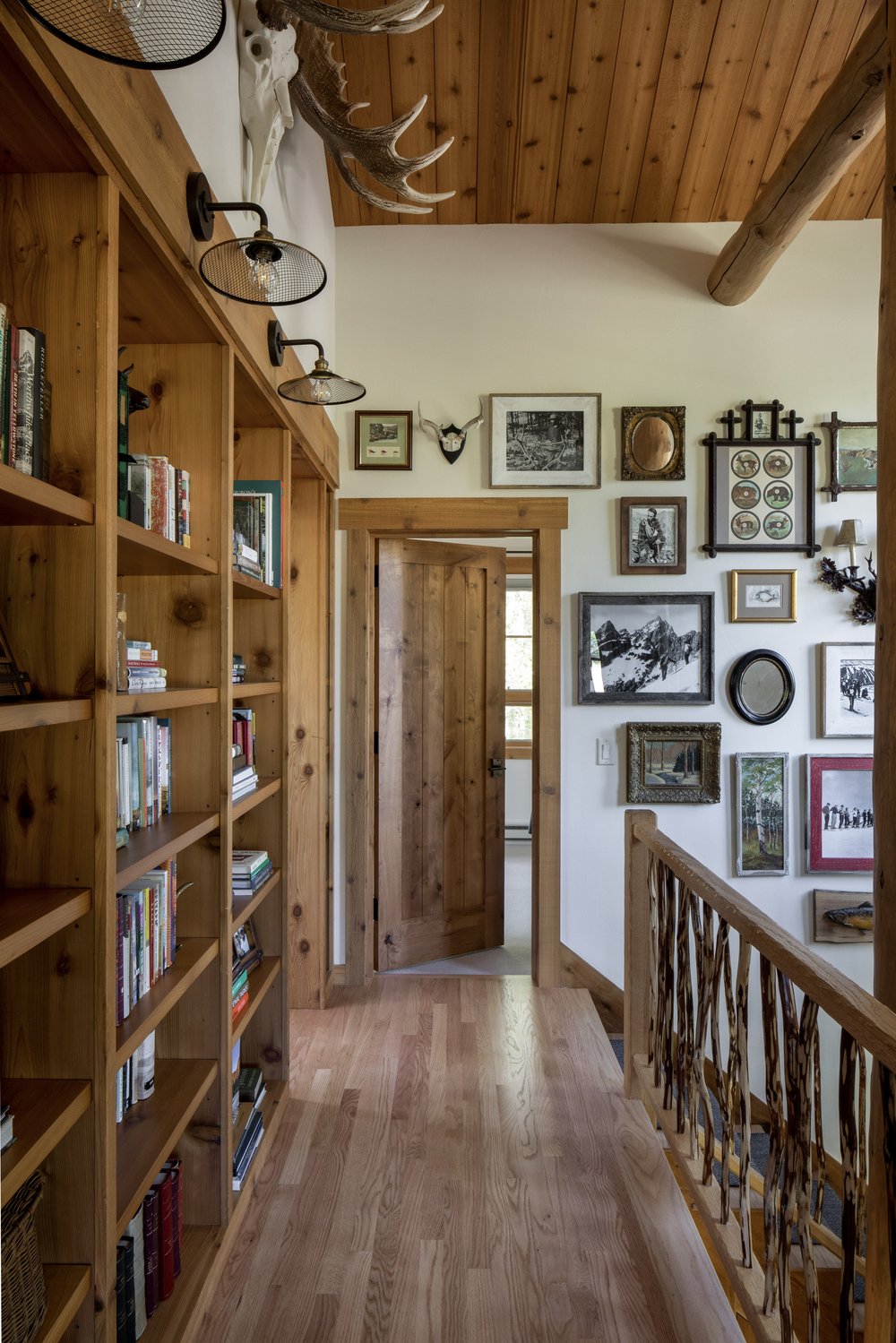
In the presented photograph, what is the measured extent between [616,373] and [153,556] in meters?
2.65

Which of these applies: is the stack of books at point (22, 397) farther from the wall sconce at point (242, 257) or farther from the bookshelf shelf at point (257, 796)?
the bookshelf shelf at point (257, 796)

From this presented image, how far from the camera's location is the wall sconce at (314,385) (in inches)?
87.7

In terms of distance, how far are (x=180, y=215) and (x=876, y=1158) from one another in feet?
7.02

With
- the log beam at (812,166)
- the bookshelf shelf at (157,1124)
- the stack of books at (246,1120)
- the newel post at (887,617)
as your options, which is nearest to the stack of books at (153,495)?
the bookshelf shelf at (157,1124)

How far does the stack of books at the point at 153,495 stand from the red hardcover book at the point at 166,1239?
1368mm

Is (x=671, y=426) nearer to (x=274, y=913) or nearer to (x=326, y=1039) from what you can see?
(x=274, y=913)

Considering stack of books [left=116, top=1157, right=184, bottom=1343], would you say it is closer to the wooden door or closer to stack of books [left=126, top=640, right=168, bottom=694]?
stack of books [left=126, top=640, right=168, bottom=694]

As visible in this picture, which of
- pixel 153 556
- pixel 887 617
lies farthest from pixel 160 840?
pixel 887 617

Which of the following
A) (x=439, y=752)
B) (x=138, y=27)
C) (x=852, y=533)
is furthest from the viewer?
(x=439, y=752)

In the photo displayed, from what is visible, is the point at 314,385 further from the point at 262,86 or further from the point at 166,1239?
the point at 166,1239

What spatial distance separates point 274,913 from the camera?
8.32 feet

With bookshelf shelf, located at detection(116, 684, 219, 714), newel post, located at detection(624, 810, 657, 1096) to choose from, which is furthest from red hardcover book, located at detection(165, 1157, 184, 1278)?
newel post, located at detection(624, 810, 657, 1096)

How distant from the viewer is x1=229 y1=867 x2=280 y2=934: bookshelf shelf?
2.10 metres

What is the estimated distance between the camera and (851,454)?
3537 mm
